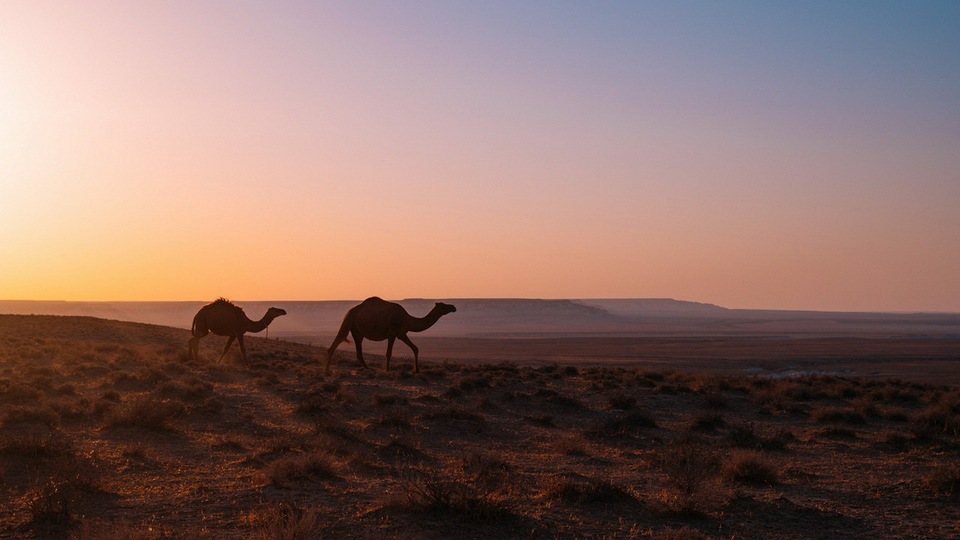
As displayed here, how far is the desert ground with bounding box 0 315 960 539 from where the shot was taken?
942 centimetres

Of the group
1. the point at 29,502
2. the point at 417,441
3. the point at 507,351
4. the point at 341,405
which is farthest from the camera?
the point at 507,351

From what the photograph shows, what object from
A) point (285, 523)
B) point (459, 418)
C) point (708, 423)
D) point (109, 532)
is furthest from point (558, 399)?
point (109, 532)

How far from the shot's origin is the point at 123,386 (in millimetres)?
21375

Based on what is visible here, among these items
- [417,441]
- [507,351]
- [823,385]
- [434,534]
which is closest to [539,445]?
[417,441]

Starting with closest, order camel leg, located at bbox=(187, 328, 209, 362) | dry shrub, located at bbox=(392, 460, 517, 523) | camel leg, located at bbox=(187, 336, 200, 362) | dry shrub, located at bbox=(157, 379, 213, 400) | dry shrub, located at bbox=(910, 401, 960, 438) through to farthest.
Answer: dry shrub, located at bbox=(392, 460, 517, 523), dry shrub, located at bbox=(910, 401, 960, 438), dry shrub, located at bbox=(157, 379, 213, 400), camel leg, located at bbox=(187, 336, 200, 362), camel leg, located at bbox=(187, 328, 209, 362)

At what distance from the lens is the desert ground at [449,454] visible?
9422 mm

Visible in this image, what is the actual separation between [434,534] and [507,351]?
252 ft

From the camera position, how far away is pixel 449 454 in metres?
14.9

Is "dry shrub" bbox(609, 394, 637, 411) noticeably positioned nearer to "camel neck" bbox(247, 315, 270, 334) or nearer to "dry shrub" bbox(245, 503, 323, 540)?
"dry shrub" bbox(245, 503, 323, 540)

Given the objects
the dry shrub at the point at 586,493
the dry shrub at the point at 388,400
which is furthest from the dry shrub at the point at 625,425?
the dry shrub at the point at 586,493

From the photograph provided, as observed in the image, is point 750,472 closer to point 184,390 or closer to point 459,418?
point 459,418

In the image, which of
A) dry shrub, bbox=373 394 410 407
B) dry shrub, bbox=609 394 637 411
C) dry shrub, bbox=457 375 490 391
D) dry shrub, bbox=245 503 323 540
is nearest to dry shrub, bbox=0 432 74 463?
dry shrub, bbox=245 503 323 540

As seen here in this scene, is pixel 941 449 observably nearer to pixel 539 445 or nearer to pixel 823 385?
pixel 539 445

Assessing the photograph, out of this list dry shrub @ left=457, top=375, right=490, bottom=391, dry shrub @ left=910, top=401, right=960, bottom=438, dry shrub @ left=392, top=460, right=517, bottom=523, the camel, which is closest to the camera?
dry shrub @ left=392, top=460, right=517, bottom=523
